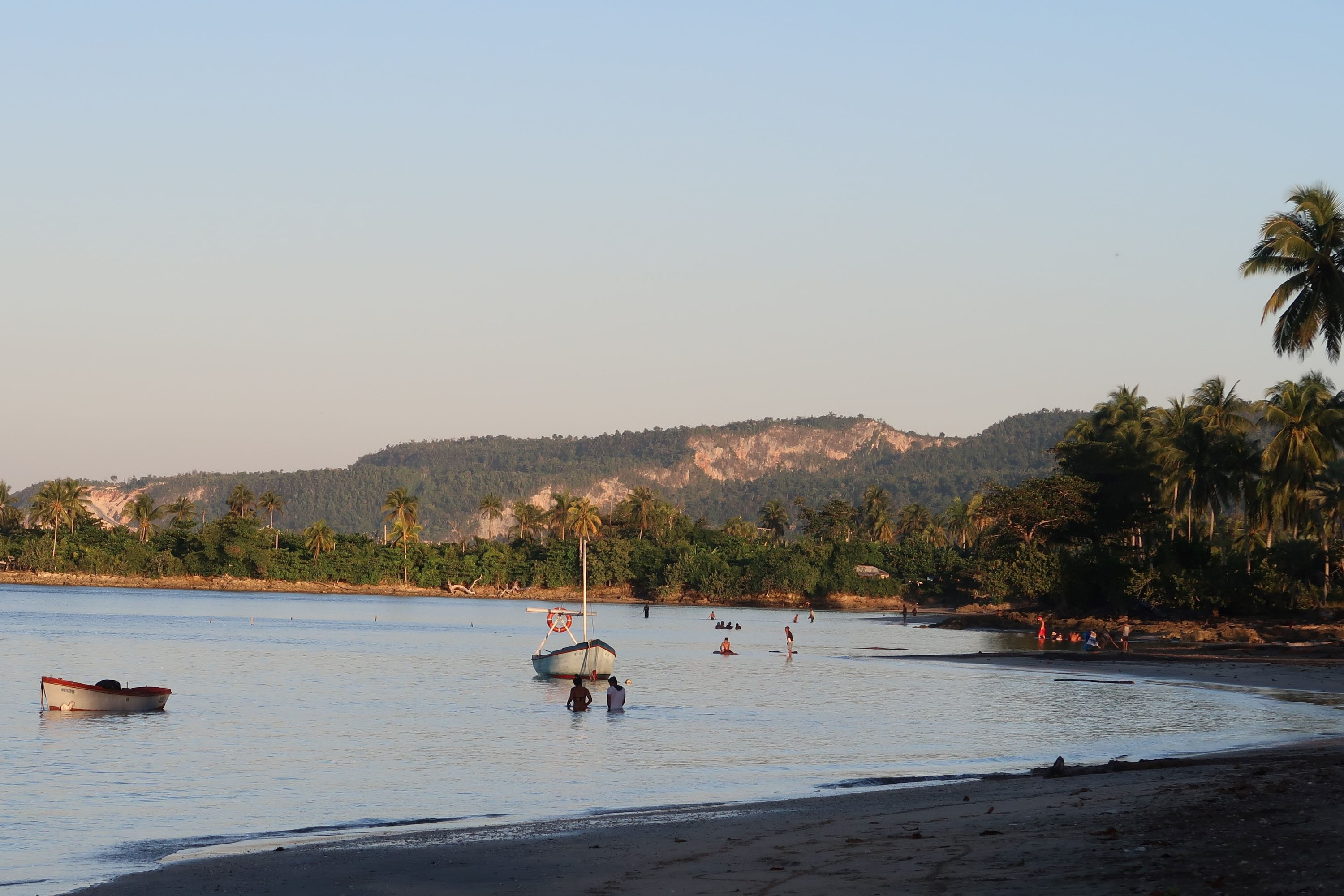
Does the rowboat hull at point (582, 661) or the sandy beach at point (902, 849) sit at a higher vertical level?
the sandy beach at point (902, 849)

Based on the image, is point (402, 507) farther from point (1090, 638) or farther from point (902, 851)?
point (902, 851)

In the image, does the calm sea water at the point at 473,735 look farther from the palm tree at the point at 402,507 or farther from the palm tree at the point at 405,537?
the palm tree at the point at 402,507

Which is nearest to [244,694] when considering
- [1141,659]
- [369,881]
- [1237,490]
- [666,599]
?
[369,881]

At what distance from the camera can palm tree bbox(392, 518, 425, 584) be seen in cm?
18688

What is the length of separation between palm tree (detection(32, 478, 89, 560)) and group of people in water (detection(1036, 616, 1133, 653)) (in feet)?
466

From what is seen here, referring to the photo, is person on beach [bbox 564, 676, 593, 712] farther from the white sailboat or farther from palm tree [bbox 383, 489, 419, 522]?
palm tree [bbox 383, 489, 419, 522]

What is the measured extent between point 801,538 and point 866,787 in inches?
6342

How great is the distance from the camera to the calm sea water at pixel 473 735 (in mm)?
21578

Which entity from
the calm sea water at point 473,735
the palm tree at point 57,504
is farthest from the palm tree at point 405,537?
the calm sea water at point 473,735

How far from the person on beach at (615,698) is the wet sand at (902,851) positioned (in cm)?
2056

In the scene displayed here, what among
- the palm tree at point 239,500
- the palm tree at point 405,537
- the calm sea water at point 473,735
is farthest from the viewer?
the palm tree at point 239,500

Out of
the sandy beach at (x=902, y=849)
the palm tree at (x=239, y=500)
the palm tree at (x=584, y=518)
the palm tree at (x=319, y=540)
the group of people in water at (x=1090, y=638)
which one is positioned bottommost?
the group of people in water at (x=1090, y=638)

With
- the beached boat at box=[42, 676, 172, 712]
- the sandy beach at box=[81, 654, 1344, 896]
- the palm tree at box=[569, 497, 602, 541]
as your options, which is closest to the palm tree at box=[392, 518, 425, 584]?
the palm tree at box=[569, 497, 602, 541]

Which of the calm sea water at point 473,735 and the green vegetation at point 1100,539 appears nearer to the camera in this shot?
the calm sea water at point 473,735
